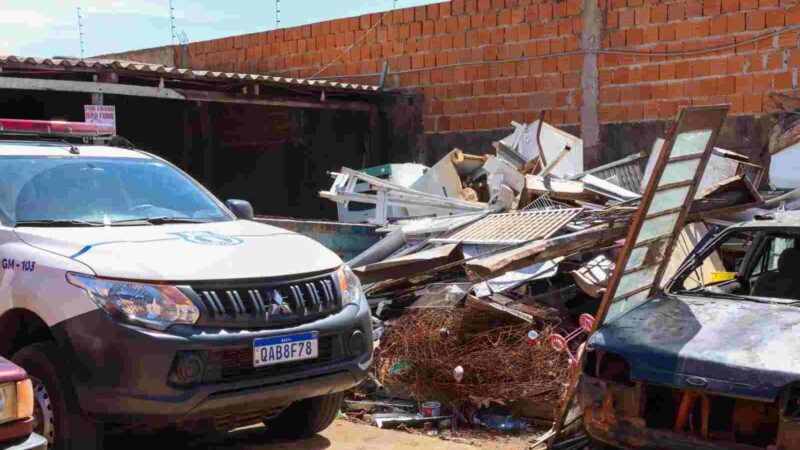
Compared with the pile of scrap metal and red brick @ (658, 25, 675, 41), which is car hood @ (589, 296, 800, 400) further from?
red brick @ (658, 25, 675, 41)

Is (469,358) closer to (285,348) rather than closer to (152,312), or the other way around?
(285,348)

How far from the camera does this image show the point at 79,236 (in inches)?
193

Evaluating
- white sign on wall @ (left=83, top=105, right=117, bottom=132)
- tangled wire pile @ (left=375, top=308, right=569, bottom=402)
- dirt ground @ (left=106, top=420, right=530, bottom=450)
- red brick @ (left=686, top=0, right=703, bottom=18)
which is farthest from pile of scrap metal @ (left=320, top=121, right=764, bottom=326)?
white sign on wall @ (left=83, top=105, right=117, bottom=132)

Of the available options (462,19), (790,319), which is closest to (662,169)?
(790,319)

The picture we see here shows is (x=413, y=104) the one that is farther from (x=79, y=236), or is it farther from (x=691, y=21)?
(x=79, y=236)

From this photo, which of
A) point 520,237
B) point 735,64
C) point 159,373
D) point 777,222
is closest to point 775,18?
point 735,64

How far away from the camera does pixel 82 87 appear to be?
11.5 metres

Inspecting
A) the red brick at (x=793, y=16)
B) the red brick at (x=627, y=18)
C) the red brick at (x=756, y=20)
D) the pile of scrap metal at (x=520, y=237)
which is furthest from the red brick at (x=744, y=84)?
the pile of scrap metal at (x=520, y=237)

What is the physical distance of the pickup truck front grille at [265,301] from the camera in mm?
4609

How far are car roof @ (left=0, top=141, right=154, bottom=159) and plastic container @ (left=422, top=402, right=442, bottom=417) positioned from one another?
266 centimetres

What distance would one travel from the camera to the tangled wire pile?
6379 mm

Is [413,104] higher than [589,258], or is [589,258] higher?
[413,104]

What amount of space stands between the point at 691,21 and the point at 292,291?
864cm

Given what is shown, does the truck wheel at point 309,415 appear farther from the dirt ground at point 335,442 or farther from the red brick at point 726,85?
the red brick at point 726,85
